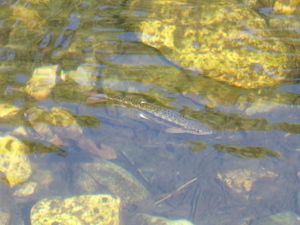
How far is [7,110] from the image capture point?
7.70m

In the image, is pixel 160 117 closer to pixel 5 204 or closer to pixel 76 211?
pixel 76 211

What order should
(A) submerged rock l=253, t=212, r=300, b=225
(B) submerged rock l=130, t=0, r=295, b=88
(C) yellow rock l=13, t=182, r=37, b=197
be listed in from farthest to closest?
(B) submerged rock l=130, t=0, r=295, b=88 < (C) yellow rock l=13, t=182, r=37, b=197 < (A) submerged rock l=253, t=212, r=300, b=225

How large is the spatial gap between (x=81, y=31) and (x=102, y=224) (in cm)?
327

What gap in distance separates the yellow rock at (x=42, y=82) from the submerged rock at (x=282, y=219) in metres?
3.55

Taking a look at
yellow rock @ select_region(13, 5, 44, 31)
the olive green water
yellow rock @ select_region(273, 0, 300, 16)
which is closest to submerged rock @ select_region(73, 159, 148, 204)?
the olive green water

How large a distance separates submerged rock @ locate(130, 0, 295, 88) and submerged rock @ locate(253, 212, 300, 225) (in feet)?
6.19

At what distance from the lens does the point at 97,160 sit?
24.9 ft

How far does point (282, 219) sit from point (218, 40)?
112 inches

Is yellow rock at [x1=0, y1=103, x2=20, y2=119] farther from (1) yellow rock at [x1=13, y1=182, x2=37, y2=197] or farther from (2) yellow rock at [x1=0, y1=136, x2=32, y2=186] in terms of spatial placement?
(1) yellow rock at [x1=13, y1=182, x2=37, y2=197]

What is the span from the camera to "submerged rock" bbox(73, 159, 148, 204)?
24.5 ft

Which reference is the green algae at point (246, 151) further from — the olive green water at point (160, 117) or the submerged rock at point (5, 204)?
the submerged rock at point (5, 204)

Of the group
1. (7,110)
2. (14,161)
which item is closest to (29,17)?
(7,110)

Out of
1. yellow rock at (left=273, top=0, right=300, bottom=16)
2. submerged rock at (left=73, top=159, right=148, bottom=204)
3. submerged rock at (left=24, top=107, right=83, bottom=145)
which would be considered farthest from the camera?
yellow rock at (left=273, top=0, right=300, bottom=16)

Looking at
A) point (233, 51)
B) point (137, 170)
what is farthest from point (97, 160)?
point (233, 51)
